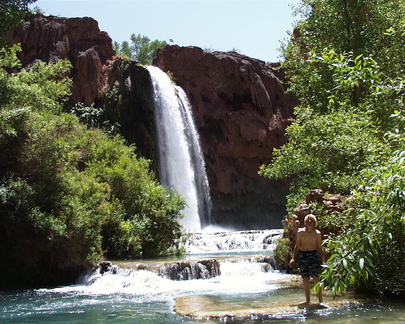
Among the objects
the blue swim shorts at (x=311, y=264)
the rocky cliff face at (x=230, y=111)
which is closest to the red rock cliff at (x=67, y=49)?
the rocky cliff face at (x=230, y=111)

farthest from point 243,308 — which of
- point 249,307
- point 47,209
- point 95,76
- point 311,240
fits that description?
point 95,76

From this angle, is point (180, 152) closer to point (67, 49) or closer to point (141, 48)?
point (67, 49)

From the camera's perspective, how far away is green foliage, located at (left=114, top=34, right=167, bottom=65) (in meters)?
62.8

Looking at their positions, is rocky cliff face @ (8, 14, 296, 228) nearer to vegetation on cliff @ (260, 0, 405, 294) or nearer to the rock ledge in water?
vegetation on cliff @ (260, 0, 405, 294)

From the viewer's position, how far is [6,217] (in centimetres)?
1353

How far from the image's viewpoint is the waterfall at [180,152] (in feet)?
105

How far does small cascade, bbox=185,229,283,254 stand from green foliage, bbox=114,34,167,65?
4350 cm

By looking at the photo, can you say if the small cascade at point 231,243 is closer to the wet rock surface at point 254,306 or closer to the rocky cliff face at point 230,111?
the wet rock surface at point 254,306

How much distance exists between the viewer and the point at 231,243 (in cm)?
2234

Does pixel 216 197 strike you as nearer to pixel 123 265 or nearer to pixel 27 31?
pixel 27 31

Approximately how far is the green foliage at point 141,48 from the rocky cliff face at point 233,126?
2448 centimetres

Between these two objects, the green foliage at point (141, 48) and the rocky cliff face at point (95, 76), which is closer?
the rocky cliff face at point (95, 76)

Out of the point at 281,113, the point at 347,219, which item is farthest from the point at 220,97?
the point at 347,219

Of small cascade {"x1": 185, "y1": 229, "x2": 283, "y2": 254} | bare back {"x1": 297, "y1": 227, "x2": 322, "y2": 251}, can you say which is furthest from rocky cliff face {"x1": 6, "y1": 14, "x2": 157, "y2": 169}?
bare back {"x1": 297, "y1": 227, "x2": 322, "y2": 251}
